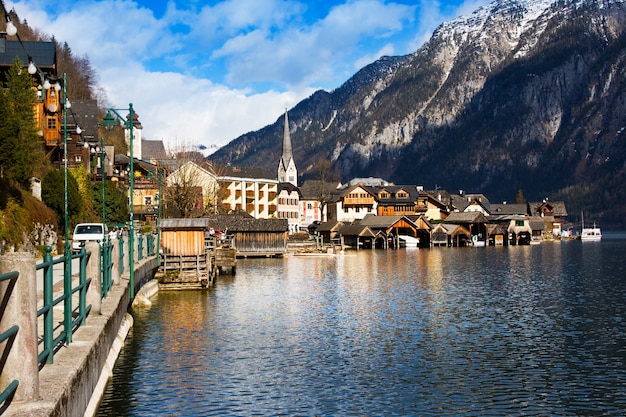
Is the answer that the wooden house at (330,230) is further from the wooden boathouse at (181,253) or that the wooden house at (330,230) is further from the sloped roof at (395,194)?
the wooden boathouse at (181,253)

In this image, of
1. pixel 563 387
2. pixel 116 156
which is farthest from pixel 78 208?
pixel 116 156

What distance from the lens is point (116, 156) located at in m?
122

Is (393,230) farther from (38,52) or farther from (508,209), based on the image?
(508,209)

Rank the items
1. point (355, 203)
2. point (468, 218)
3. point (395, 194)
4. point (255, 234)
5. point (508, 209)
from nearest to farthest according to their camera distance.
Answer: point (255, 234)
point (468, 218)
point (355, 203)
point (395, 194)
point (508, 209)

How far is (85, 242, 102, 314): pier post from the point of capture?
62.1 ft

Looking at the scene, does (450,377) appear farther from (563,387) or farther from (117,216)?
(117,216)

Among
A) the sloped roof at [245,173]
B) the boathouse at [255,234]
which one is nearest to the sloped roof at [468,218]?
the sloped roof at [245,173]

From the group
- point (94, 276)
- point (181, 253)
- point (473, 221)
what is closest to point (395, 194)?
point (473, 221)

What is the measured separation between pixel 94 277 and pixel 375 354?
11.4 meters

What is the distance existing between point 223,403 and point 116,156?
107490 mm

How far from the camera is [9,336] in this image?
29.4 ft

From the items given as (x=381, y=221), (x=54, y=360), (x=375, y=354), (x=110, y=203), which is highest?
(x=110, y=203)

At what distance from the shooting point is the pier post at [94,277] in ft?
62.1

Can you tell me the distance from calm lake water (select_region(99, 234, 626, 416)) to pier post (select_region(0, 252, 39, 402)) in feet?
30.3
